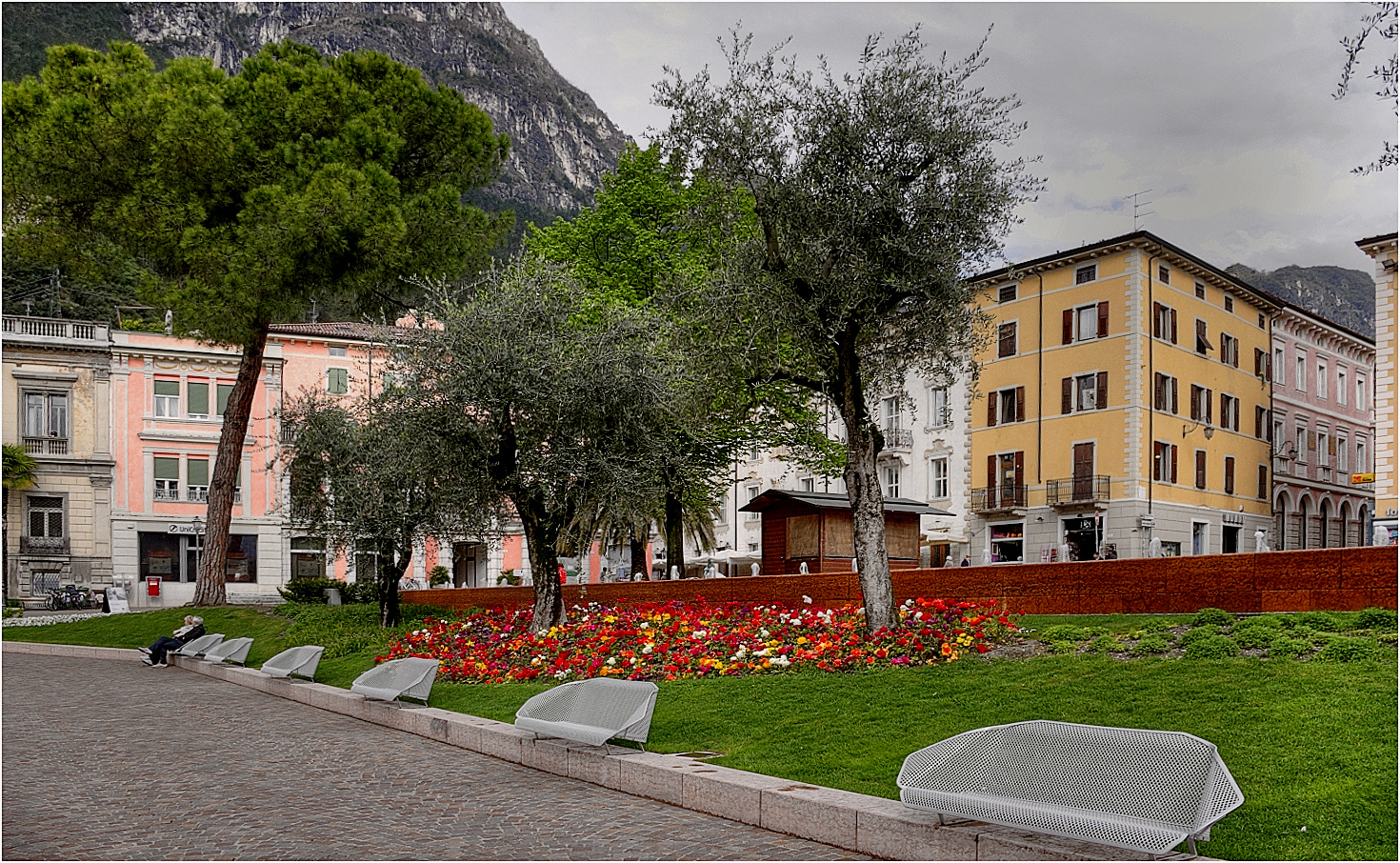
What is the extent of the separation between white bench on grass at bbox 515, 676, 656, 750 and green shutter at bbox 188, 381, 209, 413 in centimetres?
4993

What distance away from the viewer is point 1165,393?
1810 inches

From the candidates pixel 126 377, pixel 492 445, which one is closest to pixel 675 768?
pixel 492 445

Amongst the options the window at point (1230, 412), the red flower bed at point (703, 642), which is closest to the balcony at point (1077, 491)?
A: the window at point (1230, 412)

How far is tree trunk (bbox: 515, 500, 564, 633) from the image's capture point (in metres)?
19.8

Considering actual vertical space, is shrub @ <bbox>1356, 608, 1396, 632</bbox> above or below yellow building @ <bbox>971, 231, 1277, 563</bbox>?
below

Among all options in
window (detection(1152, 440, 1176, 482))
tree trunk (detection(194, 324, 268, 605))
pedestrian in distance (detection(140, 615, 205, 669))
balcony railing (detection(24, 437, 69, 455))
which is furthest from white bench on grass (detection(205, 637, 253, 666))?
balcony railing (detection(24, 437, 69, 455))

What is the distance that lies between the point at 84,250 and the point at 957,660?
25284 millimetres

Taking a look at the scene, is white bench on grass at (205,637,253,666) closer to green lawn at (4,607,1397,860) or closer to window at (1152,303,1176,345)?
green lawn at (4,607,1397,860)

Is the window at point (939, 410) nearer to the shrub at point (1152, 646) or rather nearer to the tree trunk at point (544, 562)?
the tree trunk at point (544, 562)

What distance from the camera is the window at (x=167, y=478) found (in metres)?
54.3

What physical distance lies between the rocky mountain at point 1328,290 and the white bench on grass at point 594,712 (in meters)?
92.5

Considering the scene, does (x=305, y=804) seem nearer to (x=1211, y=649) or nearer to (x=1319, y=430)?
(x=1211, y=649)

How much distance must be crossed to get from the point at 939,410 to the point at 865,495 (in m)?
37.6

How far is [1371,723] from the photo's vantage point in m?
7.80
